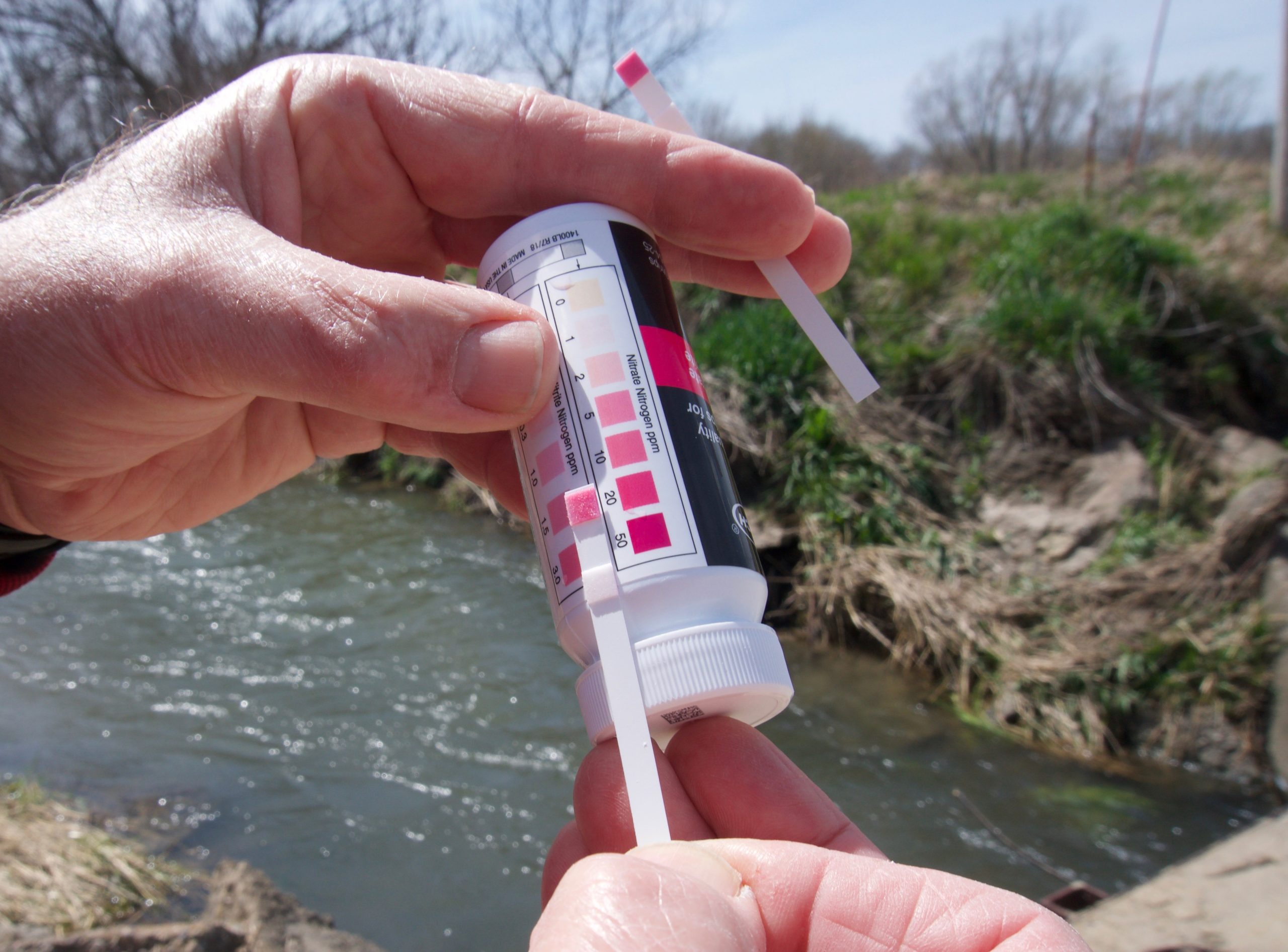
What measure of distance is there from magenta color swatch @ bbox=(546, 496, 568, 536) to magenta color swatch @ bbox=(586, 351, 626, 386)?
19 cm

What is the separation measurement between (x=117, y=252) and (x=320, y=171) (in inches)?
19.5

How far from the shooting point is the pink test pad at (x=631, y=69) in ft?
4.95

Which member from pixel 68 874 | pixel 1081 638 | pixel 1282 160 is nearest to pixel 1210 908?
pixel 1081 638

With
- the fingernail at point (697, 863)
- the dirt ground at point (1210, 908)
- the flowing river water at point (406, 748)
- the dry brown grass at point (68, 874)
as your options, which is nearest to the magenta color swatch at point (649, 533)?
the fingernail at point (697, 863)

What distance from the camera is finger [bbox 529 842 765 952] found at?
0.78 meters

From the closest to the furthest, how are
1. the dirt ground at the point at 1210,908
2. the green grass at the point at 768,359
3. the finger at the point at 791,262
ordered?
1. the finger at the point at 791,262
2. the dirt ground at the point at 1210,908
3. the green grass at the point at 768,359

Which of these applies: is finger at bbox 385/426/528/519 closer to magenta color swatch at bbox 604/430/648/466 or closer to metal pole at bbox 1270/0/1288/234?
magenta color swatch at bbox 604/430/648/466

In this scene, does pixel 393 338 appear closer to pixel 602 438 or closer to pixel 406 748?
pixel 602 438

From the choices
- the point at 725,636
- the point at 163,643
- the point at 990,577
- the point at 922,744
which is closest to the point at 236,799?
the point at 163,643

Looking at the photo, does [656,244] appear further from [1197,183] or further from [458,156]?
[1197,183]

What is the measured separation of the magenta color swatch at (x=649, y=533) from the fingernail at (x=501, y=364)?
26 centimetres

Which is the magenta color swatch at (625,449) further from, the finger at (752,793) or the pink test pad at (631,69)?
the pink test pad at (631,69)

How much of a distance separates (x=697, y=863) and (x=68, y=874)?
2.61 m

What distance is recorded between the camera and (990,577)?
510 cm
